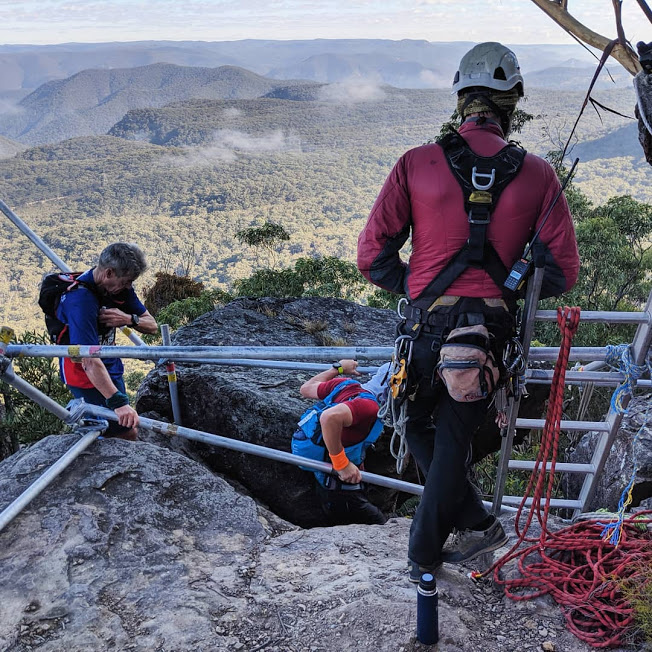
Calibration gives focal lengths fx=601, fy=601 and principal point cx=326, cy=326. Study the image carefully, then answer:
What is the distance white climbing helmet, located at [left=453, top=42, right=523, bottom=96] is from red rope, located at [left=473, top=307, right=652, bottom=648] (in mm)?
1136

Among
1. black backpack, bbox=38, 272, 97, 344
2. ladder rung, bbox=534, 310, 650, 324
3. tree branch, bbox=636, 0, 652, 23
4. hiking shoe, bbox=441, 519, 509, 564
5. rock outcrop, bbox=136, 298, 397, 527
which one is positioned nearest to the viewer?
tree branch, bbox=636, 0, 652, 23

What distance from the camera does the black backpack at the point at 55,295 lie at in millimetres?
4031

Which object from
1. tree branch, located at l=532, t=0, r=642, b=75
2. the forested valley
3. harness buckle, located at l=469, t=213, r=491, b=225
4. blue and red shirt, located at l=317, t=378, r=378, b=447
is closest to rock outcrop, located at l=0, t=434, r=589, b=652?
blue and red shirt, located at l=317, t=378, r=378, b=447

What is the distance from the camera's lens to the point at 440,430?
291 cm

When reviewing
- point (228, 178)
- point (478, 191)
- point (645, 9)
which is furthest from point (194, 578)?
point (228, 178)

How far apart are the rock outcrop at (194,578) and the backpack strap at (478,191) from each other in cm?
160

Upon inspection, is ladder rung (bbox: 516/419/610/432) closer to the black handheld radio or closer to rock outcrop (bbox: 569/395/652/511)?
the black handheld radio

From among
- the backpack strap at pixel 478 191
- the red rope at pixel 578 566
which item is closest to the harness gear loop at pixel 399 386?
the backpack strap at pixel 478 191

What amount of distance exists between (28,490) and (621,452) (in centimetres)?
487

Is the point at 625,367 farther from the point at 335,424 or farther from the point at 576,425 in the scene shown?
the point at 335,424

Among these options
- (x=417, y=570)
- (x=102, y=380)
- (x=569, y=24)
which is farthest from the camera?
(x=569, y=24)

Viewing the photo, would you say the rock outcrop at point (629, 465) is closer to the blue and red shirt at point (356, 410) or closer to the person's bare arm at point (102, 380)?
the blue and red shirt at point (356, 410)

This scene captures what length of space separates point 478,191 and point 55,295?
9.42ft

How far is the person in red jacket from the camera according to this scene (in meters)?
2.75
